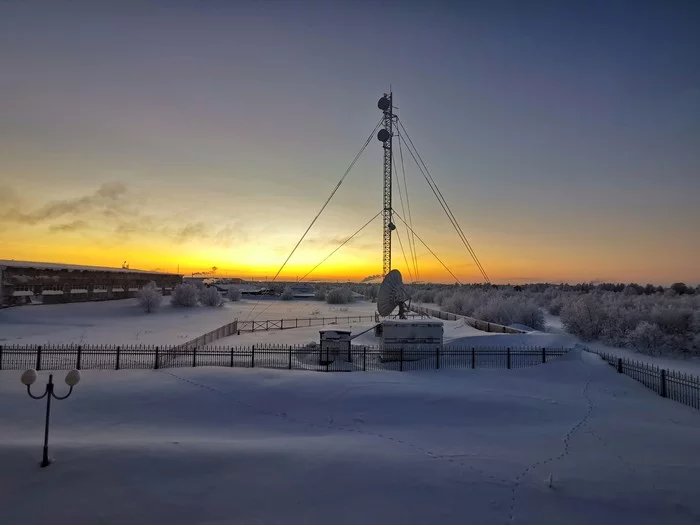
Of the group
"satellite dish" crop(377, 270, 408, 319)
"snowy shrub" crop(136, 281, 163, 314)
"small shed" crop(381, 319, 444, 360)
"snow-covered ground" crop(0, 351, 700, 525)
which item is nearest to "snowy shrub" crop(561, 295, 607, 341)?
"satellite dish" crop(377, 270, 408, 319)

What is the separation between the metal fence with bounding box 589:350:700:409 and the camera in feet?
54.8

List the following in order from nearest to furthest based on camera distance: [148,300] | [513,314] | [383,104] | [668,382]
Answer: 1. [668,382]
2. [383,104]
3. [513,314]
4. [148,300]

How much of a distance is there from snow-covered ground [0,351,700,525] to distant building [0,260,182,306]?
1589 inches

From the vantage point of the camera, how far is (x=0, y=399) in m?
14.2

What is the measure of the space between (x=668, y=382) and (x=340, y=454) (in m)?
15.2

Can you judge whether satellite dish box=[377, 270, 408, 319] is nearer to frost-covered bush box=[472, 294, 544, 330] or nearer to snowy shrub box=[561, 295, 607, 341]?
frost-covered bush box=[472, 294, 544, 330]

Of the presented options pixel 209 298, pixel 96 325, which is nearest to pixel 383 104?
pixel 96 325

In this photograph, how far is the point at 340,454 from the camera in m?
10.1

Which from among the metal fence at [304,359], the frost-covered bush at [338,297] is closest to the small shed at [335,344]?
the metal fence at [304,359]

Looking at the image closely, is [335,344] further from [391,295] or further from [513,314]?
[513,314]

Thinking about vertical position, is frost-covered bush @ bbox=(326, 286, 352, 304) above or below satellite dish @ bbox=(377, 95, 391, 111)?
below

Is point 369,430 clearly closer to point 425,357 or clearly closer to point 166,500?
point 166,500

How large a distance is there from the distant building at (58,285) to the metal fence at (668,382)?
5727 cm

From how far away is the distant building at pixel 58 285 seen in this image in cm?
4959
